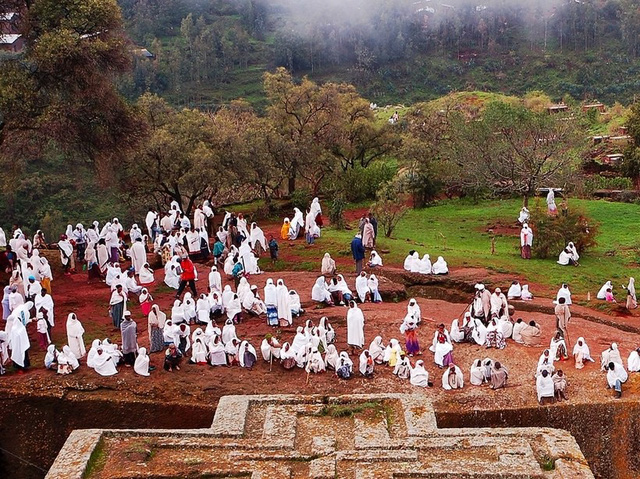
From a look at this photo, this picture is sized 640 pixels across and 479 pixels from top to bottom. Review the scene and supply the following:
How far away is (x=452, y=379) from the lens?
568 inches

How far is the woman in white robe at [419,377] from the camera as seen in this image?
14609 mm

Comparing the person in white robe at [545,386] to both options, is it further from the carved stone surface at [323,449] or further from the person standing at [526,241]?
the person standing at [526,241]

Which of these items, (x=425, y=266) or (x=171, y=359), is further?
(x=425, y=266)

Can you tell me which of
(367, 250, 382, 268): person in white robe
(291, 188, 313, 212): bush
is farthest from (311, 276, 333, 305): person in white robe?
(291, 188, 313, 212): bush

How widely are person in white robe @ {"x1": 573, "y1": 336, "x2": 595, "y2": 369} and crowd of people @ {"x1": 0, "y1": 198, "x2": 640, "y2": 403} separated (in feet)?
0.07

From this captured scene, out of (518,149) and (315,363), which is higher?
(315,363)

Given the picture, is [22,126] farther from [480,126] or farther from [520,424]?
[480,126]

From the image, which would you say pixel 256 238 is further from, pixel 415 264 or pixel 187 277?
pixel 415 264

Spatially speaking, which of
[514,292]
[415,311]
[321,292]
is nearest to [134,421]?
[321,292]

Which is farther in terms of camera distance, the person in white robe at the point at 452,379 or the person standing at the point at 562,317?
the person standing at the point at 562,317

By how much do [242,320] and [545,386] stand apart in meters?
7.36

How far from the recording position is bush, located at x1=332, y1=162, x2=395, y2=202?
36.3m

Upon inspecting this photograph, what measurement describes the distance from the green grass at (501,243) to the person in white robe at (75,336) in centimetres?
927

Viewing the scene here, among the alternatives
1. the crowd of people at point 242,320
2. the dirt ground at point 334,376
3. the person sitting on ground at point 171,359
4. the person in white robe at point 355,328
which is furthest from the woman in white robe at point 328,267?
the person sitting on ground at point 171,359
